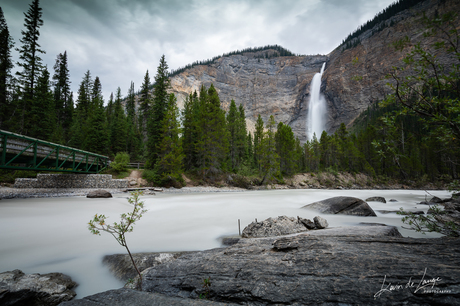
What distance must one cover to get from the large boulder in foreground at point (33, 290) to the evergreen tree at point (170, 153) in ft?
62.5

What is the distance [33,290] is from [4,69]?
121ft

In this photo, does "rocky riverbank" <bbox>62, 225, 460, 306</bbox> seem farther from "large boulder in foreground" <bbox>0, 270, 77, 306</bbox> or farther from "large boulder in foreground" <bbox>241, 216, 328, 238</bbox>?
"large boulder in foreground" <bbox>241, 216, 328, 238</bbox>

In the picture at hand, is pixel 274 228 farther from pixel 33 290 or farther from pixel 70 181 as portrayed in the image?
pixel 70 181

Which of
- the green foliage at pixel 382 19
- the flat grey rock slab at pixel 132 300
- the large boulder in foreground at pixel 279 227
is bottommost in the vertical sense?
the large boulder in foreground at pixel 279 227

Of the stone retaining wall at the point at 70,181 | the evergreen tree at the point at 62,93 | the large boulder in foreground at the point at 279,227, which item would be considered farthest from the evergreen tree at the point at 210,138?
the evergreen tree at the point at 62,93

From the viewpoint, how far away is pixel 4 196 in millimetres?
12930

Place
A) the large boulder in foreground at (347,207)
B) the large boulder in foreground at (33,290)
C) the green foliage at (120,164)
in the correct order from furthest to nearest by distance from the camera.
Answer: the green foliage at (120,164) < the large boulder in foreground at (347,207) < the large boulder in foreground at (33,290)

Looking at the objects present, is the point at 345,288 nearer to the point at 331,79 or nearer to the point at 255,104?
the point at 255,104

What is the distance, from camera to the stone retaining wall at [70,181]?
55.6 feet

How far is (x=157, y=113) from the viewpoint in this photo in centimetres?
2653

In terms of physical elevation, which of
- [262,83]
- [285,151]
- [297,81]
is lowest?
[285,151]

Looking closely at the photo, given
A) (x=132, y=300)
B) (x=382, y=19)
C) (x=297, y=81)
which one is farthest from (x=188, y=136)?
(x=382, y=19)

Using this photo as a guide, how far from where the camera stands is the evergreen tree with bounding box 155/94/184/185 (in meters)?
22.0

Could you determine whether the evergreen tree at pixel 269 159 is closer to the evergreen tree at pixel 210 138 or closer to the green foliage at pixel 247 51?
the evergreen tree at pixel 210 138
